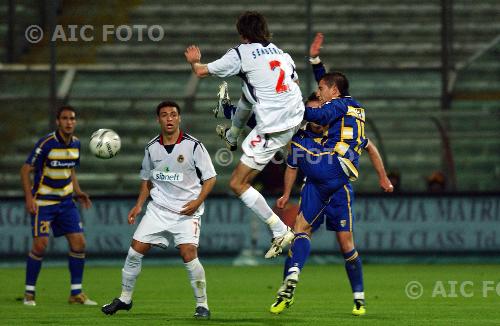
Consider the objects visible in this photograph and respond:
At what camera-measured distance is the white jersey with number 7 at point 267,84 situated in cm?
1084

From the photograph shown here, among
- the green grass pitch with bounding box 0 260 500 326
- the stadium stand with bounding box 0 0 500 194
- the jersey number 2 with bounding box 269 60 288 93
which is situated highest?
the stadium stand with bounding box 0 0 500 194

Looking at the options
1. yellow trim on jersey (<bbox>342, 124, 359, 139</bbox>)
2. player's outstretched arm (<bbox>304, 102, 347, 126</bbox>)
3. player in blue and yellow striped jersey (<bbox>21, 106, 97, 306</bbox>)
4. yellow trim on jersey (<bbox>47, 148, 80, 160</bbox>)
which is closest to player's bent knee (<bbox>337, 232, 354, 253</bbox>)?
yellow trim on jersey (<bbox>342, 124, 359, 139</bbox>)

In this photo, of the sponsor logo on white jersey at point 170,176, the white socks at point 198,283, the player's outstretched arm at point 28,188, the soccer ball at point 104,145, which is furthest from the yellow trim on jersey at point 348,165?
the player's outstretched arm at point 28,188

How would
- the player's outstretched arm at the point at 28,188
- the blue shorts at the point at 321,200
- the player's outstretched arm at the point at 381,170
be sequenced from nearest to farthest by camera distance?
1. the blue shorts at the point at 321,200
2. the player's outstretched arm at the point at 381,170
3. the player's outstretched arm at the point at 28,188

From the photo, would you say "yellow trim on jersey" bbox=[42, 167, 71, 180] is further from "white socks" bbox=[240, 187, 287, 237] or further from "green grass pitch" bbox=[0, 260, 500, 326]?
"white socks" bbox=[240, 187, 287, 237]

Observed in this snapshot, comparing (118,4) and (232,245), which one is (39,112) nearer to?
(232,245)

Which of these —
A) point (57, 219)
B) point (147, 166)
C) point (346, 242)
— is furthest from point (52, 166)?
point (346, 242)

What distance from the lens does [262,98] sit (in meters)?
10.9

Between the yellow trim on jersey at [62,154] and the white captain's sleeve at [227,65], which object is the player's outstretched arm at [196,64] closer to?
the white captain's sleeve at [227,65]

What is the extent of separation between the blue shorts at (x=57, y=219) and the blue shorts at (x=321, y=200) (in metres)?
3.18

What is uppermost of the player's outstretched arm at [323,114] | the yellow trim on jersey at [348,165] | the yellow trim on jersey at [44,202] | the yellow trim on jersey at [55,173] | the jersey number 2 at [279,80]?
the jersey number 2 at [279,80]

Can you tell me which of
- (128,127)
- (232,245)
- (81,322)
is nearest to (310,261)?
(232,245)

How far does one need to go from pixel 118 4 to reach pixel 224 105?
49.3 feet

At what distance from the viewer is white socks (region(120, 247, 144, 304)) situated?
10938 millimetres
